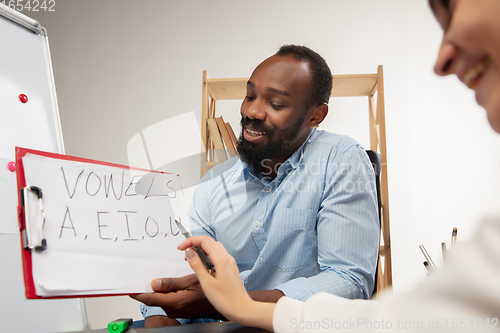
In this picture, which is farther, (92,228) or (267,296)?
(267,296)

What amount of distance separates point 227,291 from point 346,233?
42cm

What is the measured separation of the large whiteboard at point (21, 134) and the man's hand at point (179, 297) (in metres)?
0.47

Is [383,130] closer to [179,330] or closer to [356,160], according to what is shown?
[356,160]

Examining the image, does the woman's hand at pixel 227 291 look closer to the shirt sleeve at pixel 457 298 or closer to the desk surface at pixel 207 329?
the desk surface at pixel 207 329

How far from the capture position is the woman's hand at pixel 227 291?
48 cm

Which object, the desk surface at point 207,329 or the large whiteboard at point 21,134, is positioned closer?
the desk surface at point 207,329

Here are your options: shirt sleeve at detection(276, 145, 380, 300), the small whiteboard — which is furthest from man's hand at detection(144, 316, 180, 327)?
shirt sleeve at detection(276, 145, 380, 300)

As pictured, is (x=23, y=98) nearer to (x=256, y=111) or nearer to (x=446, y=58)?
(x=256, y=111)

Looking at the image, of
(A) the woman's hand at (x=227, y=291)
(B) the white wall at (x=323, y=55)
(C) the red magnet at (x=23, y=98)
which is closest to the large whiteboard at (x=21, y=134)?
(C) the red magnet at (x=23, y=98)

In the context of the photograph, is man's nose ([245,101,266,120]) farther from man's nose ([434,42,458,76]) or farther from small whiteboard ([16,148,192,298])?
man's nose ([434,42,458,76])

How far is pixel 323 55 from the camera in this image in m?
2.44

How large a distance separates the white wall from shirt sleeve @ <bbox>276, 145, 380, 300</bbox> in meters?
1.51

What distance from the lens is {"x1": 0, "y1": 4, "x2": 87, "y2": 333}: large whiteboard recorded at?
2.95 ft

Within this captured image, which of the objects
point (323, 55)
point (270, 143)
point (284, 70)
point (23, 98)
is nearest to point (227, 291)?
point (270, 143)
